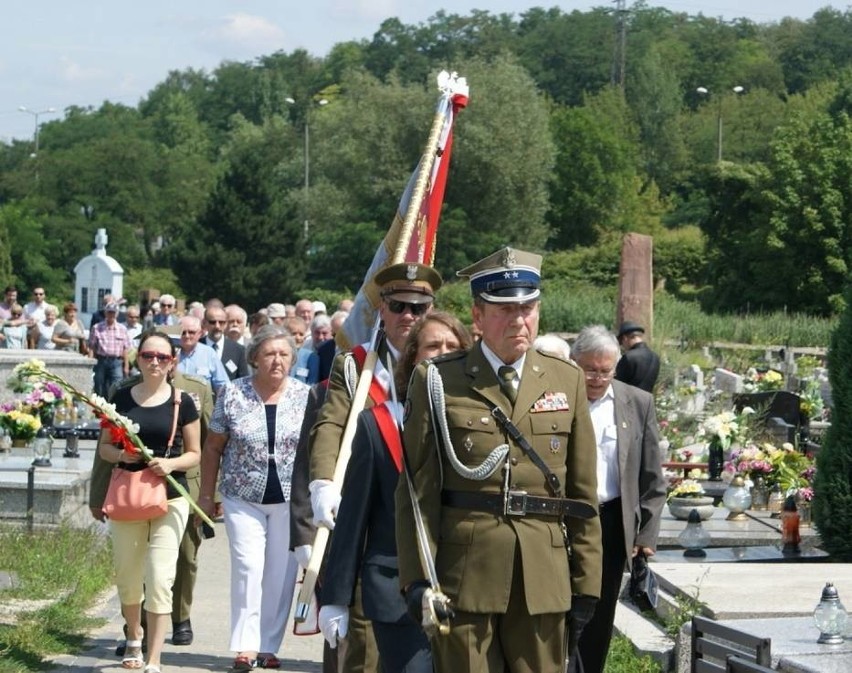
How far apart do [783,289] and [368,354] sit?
52999mm

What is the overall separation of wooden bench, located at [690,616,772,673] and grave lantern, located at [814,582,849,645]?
352 millimetres

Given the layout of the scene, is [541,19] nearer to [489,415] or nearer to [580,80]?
[580,80]

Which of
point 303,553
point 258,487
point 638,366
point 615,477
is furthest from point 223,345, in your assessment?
point 615,477

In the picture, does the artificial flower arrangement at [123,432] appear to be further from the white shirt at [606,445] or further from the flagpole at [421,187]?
the white shirt at [606,445]

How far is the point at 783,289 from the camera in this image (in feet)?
191

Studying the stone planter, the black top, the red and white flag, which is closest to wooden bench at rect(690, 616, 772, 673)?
the red and white flag

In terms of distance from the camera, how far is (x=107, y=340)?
22.2m

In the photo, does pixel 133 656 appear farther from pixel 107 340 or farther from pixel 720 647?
pixel 107 340

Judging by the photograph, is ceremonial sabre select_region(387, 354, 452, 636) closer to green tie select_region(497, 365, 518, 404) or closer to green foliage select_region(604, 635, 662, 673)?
green tie select_region(497, 365, 518, 404)

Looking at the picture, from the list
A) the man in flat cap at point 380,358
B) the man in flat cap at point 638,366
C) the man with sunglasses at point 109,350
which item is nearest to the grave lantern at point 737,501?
the man in flat cap at point 638,366

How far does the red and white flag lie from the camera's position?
8023mm

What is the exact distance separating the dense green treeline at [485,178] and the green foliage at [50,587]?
29838mm

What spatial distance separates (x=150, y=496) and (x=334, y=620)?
2968 millimetres

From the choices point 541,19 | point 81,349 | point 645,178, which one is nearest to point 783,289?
point 81,349
